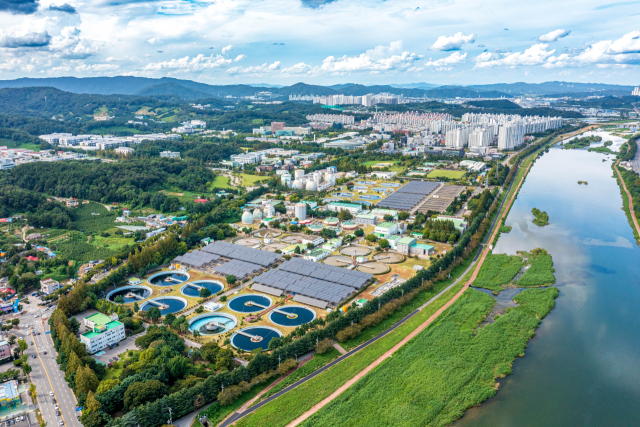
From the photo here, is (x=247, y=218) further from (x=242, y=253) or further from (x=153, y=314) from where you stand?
(x=153, y=314)

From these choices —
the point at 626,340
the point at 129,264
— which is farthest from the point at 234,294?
the point at 626,340

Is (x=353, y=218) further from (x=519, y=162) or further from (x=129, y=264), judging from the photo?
(x=519, y=162)

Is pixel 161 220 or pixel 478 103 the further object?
pixel 478 103

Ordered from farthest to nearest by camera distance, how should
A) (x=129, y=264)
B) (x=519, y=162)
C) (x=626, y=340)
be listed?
(x=519, y=162) < (x=129, y=264) < (x=626, y=340)

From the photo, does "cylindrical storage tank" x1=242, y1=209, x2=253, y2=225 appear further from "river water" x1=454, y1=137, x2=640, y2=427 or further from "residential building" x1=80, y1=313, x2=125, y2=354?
"river water" x1=454, y1=137, x2=640, y2=427

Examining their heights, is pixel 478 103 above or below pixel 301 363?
above

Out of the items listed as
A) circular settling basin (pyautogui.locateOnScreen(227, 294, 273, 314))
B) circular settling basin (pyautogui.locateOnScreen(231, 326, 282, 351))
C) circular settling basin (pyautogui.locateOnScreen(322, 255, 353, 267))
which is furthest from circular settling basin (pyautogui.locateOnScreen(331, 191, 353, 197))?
circular settling basin (pyautogui.locateOnScreen(231, 326, 282, 351))
